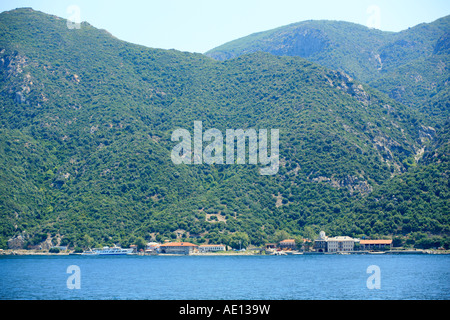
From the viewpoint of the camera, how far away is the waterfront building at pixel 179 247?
119750 mm

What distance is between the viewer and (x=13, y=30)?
173500mm

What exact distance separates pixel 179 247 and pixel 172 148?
35.5m

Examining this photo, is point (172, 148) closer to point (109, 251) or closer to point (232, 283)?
point (109, 251)

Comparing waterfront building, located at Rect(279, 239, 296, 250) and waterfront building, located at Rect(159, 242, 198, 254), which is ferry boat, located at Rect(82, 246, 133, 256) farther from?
waterfront building, located at Rect(279, 239, 296, 250)

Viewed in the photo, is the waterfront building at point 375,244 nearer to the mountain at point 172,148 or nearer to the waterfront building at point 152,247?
the mountain at point 172,148

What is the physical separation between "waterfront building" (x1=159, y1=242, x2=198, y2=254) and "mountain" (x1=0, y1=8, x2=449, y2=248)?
2.32 meters

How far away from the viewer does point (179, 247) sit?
121 m

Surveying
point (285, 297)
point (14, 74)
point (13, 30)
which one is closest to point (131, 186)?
point (14, 74)

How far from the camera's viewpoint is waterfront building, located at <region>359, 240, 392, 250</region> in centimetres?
11375

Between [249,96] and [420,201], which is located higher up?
[249,96]

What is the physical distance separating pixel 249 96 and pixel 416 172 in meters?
66.2

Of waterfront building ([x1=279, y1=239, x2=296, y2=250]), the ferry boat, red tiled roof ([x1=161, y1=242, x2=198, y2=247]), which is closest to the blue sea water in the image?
red tiled roof ([x1=161, y1=242, x2=198, y2=247])

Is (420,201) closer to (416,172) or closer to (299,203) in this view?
(416,172)
